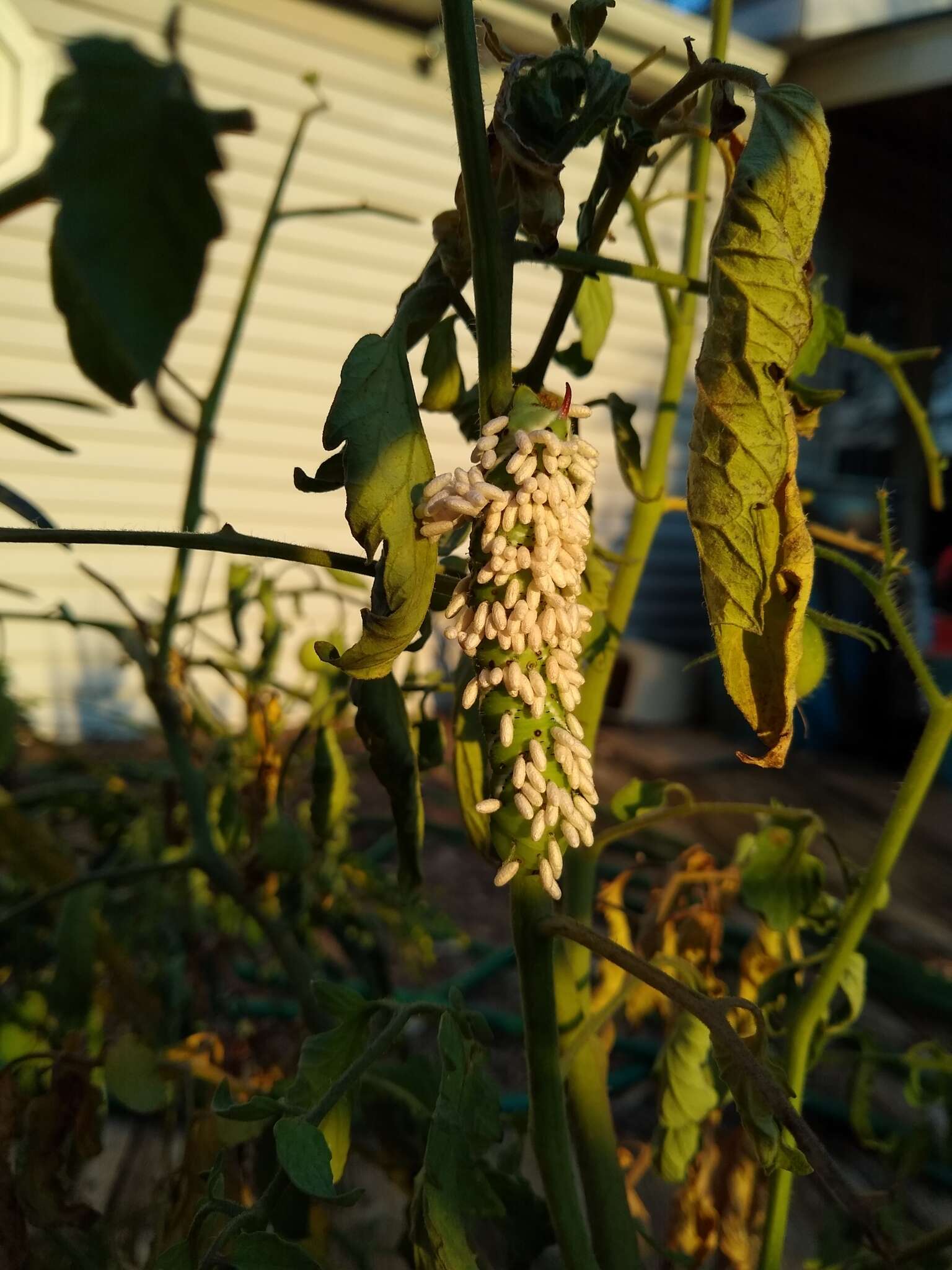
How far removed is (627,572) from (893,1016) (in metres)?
0.77

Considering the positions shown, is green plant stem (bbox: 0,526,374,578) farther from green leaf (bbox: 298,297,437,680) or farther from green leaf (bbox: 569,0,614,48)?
green leaf (bbox: 569,0,614,48)

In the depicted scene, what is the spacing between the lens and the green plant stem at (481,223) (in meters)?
0.24

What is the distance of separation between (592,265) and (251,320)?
101 inches

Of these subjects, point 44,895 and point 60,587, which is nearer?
point 44,895

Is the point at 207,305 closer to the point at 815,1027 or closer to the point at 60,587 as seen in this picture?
the point at 60,587

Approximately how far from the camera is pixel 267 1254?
10.7 inches

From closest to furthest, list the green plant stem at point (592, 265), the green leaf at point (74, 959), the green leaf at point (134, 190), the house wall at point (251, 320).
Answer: the green leaf at point (134, 190), the green plant stem at point (592, 265), the green leaf at point (74, 959), the house wall at point (251, 320)

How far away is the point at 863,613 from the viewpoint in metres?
2.72

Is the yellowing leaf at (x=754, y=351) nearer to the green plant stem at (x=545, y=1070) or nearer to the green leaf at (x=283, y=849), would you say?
the green plant stem at (x=545, y=1070)

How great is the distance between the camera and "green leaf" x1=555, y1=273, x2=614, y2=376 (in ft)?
1.41

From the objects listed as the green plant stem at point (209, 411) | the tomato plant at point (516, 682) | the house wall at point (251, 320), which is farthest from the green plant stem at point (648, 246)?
the house wall at point (251, 320)

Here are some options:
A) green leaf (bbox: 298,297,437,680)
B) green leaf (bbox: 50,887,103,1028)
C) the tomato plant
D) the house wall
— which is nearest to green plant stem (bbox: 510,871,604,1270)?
the tomato plant

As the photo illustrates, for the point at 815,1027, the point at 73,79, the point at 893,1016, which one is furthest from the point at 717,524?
the point at 893,1016

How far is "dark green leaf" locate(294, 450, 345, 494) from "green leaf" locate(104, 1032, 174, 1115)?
1.07ft
